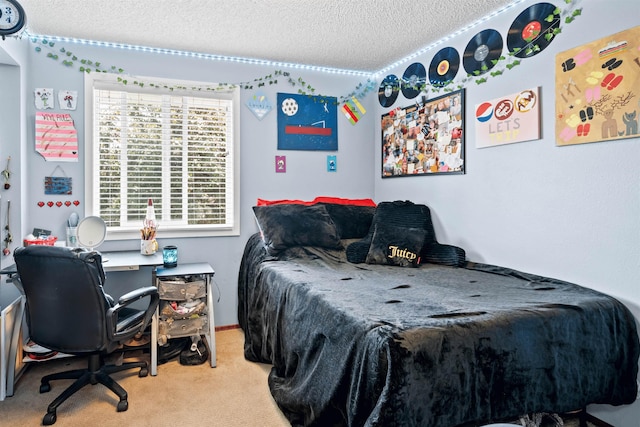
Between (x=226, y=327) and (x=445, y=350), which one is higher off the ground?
(x=445, y=350)

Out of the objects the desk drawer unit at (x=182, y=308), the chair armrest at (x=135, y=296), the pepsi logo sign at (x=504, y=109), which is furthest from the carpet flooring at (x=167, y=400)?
the pepsi logo sign at (x=504, y=109)

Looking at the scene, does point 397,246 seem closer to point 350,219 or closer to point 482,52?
point 350,219

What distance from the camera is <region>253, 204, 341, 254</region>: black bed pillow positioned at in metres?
3.19

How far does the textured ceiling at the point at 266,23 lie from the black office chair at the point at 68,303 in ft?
5.26

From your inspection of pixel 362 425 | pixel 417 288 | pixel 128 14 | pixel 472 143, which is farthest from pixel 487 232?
pixel 128 14

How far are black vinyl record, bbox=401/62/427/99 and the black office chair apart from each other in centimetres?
270

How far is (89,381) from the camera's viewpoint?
239 cm

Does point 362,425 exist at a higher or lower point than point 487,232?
lower

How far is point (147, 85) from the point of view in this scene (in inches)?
133

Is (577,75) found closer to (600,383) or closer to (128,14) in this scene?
(600,383)

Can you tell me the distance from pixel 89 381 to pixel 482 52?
3.27 metres

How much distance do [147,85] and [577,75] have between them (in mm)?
3054

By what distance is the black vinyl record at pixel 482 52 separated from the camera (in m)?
2.75

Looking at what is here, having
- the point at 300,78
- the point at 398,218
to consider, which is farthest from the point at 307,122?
the point at 398,218
